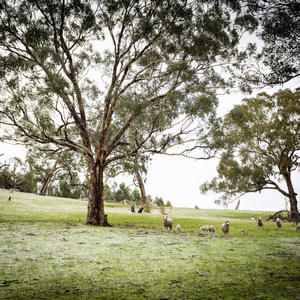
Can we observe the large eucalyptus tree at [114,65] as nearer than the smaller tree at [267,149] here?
Yes

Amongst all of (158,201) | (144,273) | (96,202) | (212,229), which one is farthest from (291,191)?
(158,201)

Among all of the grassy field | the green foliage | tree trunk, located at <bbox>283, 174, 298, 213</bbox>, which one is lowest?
the grassy field

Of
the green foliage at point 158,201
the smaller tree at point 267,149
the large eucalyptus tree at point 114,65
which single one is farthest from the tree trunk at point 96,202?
the green foliage at point 158,201

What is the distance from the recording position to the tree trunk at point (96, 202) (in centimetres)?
1105

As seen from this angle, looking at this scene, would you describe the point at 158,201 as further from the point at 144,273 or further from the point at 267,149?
the point at 144,273

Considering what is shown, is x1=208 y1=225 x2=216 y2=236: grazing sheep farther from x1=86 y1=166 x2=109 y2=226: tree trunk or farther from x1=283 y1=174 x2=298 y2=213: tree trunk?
x1=283 y1=174 x2=298 y2=213: tree trunk

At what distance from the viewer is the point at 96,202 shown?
36.7 ft

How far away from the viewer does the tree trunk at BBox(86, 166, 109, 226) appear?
11.1 m

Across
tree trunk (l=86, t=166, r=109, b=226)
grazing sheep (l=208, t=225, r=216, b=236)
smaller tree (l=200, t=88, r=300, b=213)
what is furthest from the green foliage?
grazing sheep (l=208, t=225, r=216, b=236)

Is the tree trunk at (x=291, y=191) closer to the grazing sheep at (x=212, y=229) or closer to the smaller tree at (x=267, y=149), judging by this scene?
the smaller tree at (x=267, y=149)

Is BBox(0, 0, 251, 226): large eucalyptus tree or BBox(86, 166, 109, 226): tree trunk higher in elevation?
BBox(0, 0, 251, 226): large eucalyptus tree

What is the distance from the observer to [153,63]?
478 inches

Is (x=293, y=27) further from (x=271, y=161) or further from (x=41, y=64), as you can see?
(x=271, y=161)

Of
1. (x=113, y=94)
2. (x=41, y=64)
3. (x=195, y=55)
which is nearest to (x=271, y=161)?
(x=195, y=55)
